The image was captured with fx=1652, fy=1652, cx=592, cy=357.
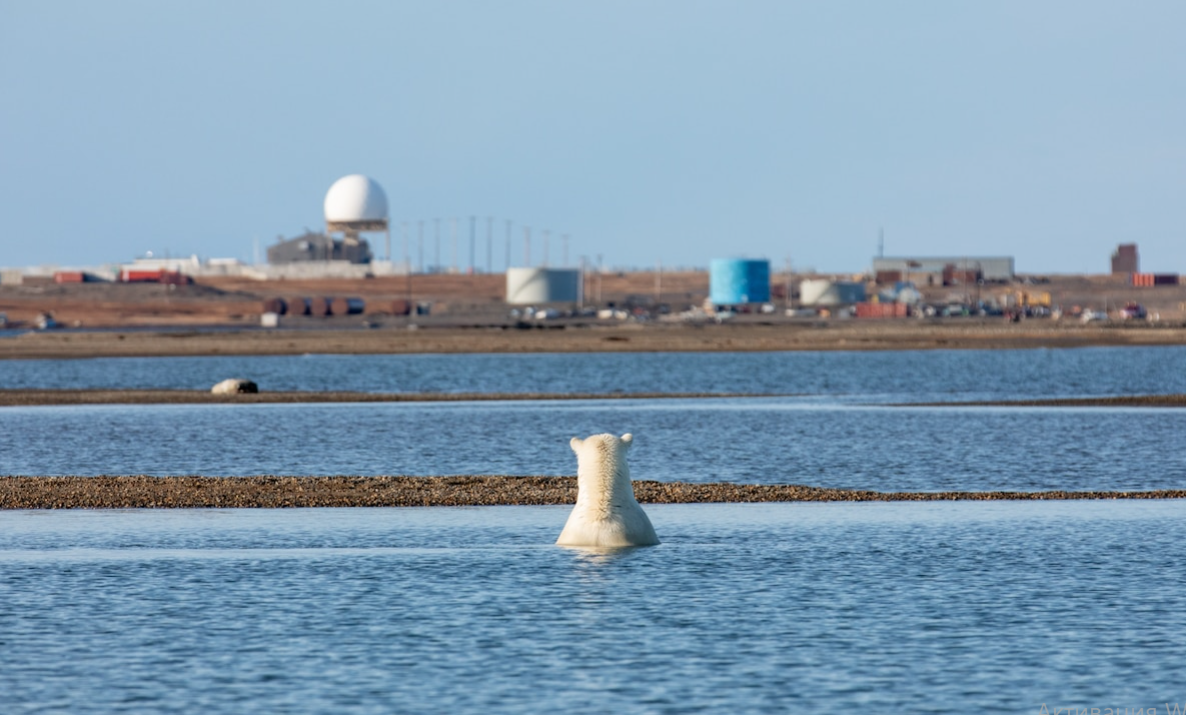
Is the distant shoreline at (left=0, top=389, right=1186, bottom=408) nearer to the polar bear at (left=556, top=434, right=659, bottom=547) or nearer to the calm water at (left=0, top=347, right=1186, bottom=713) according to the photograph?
the calm water at (left=0, top=347, right=1186, bottom=713)

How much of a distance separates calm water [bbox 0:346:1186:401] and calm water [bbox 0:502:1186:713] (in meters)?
47.0

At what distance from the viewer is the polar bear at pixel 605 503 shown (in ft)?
82.0

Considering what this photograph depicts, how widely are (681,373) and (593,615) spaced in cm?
8164

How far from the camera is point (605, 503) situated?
26.1m

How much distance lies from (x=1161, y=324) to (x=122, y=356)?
117 meters

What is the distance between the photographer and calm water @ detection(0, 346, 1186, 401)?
84.5 meters

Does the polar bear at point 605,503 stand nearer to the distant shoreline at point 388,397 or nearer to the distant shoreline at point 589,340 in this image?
the distant shoreline at point 388,397

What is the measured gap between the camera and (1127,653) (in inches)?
747

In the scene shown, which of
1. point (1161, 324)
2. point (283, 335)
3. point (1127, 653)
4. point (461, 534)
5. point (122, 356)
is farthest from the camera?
point (1161, 324)

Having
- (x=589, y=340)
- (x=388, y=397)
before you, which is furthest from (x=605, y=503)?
(x=589, y=340)

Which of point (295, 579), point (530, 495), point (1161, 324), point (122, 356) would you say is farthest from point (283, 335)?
point (295, 579)

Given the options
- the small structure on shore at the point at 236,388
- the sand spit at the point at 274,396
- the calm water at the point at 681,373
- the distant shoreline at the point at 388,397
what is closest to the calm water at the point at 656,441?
the distant shoreline at the point at 388,397

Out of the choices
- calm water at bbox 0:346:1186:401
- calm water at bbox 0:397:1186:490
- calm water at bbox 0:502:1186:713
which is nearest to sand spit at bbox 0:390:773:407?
calm water at bbox 0:397:1186:490

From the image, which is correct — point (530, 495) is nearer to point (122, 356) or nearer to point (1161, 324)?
point (122, 356)
